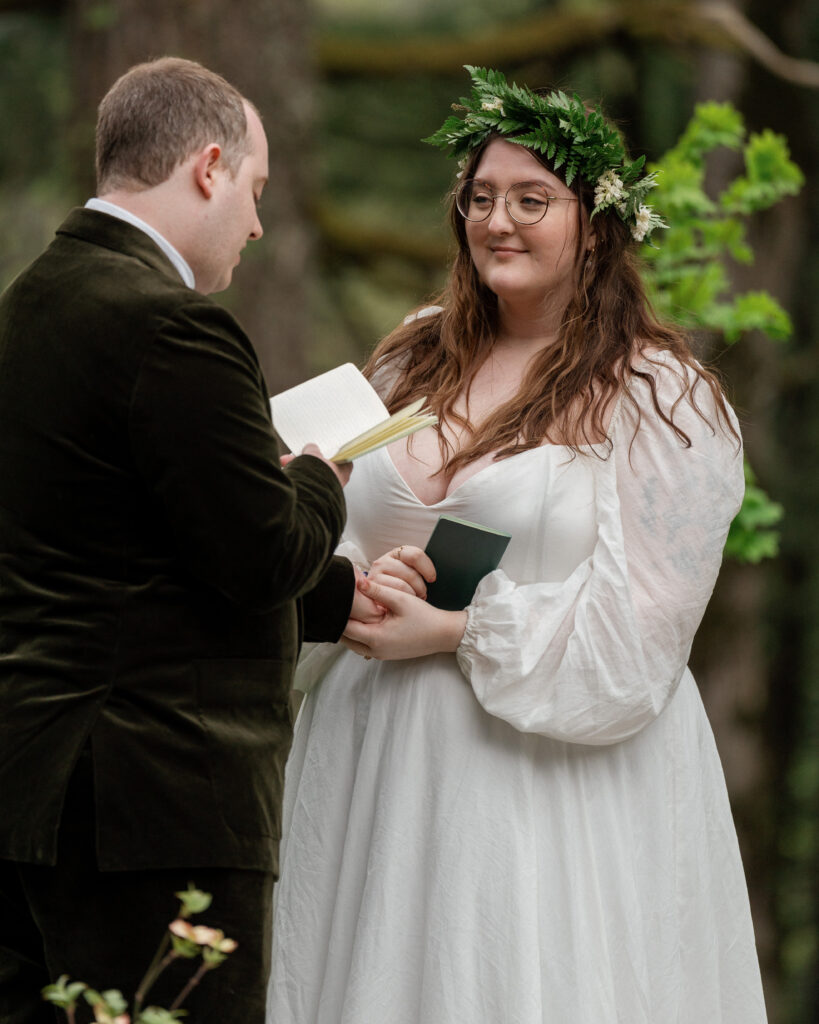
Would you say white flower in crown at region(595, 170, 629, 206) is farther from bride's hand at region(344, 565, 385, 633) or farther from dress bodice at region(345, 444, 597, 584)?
bride's hand at region(344, 565, 385, 633)

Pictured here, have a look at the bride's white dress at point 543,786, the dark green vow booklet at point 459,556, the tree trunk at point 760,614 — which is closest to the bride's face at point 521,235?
the bride's white dress at point 543,786

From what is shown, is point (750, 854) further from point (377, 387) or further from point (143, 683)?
point (143, 683)

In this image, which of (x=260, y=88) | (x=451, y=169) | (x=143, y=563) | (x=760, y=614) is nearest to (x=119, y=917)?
(x=143, y=563)

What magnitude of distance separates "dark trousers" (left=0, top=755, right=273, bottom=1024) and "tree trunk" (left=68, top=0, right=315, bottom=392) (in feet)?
10.7

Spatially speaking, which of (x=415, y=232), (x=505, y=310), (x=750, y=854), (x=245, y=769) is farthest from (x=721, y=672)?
(x=245, y=769)

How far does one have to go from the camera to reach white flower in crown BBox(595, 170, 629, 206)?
2.66 meters

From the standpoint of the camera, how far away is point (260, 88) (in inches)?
202

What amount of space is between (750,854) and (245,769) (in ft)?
16.3

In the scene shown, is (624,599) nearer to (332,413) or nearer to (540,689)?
(540,689)

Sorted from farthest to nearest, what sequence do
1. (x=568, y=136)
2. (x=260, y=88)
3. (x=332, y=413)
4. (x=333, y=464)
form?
(x=260, y=88)
(x=568, y=136)
(x=332, y=413)
(x=333, y=464)

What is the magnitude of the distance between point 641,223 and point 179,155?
1.06 meters

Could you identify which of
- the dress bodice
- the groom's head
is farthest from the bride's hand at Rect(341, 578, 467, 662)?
the groom's head

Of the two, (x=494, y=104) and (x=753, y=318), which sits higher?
(x=494, y=104)

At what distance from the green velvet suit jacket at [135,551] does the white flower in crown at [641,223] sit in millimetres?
1057
